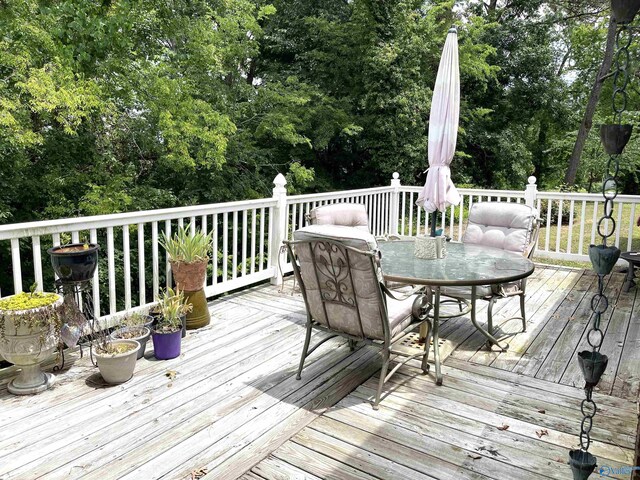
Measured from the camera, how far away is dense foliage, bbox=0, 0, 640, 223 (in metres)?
6.38

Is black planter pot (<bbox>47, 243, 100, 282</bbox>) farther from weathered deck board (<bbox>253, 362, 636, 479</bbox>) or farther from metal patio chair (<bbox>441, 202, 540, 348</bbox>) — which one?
metal patio chair (<bbox>441, 202, 540, 348</bbox>)

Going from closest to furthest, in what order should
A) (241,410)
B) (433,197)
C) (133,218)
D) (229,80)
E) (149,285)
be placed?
(241,410) → (133,218) → (433,197) → (149,285) → (229,80)

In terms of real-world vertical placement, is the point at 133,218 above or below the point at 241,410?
above

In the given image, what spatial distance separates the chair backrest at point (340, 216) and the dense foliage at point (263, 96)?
8.94ft

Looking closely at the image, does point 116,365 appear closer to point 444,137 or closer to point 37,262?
point 37,262

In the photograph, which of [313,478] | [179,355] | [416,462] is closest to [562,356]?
[416,462]

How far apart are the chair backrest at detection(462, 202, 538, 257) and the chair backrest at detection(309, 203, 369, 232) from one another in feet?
3.77

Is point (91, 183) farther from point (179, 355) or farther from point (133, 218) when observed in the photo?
point (179, 355)

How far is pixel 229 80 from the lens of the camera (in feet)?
32.4

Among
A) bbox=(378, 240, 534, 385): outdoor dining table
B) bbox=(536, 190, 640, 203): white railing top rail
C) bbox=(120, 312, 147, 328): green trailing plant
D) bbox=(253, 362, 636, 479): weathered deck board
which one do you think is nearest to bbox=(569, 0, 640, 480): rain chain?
bbox=(253, 362, 636, 479): weathered deck board

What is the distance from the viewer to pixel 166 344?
3416mm

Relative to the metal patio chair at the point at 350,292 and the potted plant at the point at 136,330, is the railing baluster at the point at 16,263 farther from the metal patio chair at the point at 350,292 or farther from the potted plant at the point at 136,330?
the metal patio chair at the point at 350,292

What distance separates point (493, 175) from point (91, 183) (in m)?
10.7

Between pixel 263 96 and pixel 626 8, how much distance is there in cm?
880
